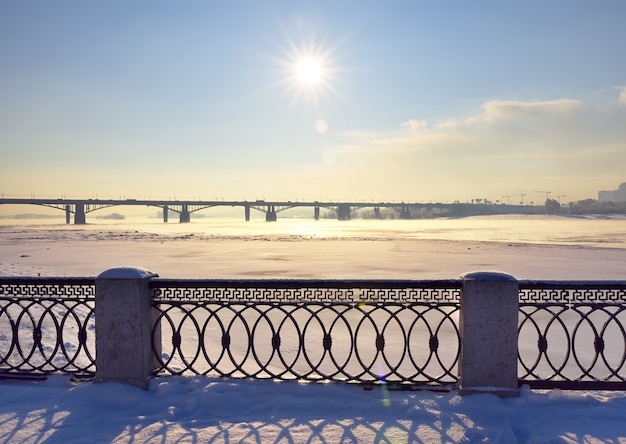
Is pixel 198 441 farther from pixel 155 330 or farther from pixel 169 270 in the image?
pixel 169 270

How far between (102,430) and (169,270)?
16.6 m

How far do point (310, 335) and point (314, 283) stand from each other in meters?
4.97

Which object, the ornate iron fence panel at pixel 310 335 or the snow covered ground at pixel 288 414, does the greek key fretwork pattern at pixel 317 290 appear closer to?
the ornate iron fence panel at pixel 310 335

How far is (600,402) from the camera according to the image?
4.27 m

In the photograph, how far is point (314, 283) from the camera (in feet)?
15.7

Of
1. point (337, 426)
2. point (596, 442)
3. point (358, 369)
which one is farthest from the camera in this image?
point (358, 369)

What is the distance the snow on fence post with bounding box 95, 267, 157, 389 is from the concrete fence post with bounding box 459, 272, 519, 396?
129 inches

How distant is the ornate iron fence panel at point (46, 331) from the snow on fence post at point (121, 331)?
0.95 feet

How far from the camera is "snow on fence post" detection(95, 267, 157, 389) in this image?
4551 millimetres

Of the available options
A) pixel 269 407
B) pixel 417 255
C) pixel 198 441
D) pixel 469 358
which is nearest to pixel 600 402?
pixel 469 358

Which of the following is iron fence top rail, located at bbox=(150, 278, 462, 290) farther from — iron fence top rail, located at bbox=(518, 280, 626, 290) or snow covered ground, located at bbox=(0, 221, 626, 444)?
snow covered ground, located at bbox=(0, 221, 626, 444)

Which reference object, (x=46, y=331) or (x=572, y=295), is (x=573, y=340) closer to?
(x=572, y=295)

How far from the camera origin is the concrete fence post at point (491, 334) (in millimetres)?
4324

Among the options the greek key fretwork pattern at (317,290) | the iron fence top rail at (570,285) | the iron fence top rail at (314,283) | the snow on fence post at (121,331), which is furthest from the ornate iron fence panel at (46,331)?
the iron fence top rail at (570,285)
